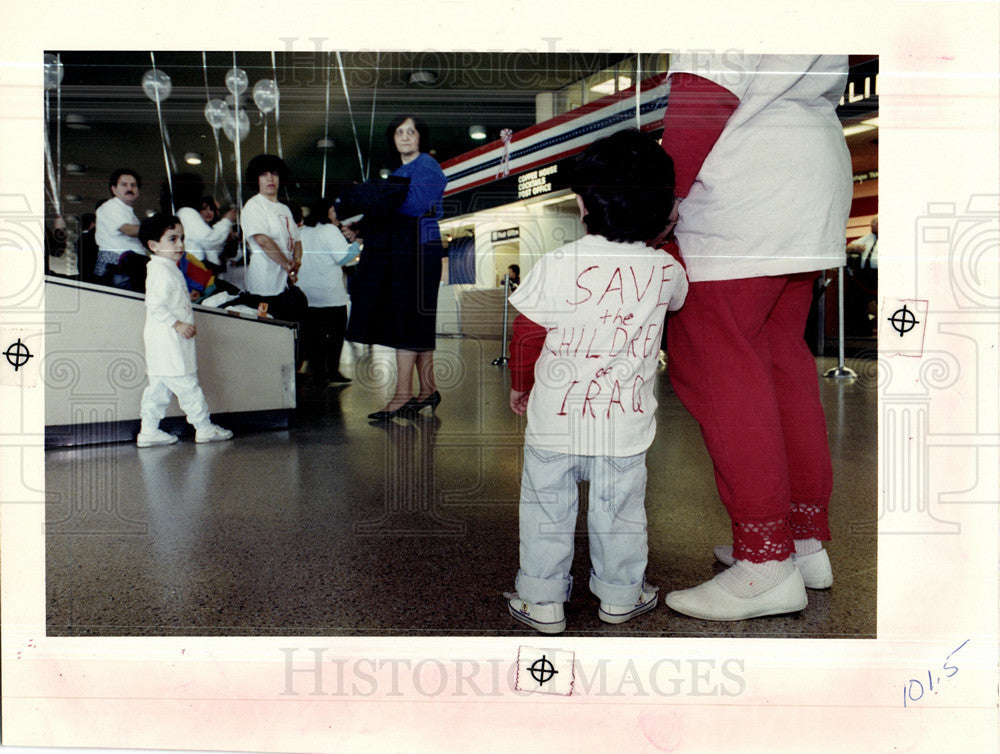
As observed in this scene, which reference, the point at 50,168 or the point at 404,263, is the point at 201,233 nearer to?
the point at 404,263

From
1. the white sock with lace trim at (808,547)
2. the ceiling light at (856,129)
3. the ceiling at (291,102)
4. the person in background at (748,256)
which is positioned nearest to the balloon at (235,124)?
→ the ceiling at (291,102)

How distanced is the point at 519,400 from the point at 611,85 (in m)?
0.59

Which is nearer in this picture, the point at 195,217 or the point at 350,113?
the point at 350,113

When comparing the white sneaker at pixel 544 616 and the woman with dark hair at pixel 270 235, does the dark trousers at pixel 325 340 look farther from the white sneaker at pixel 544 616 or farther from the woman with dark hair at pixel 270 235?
the white sneaker at pixel 544 616

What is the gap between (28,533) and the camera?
35.1 inches

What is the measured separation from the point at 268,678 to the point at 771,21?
1043mm

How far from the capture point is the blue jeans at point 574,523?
103 cm

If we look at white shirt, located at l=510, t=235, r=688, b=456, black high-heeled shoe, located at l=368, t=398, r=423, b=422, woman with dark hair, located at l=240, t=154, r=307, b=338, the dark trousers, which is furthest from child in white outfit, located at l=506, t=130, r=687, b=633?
the dark trousers

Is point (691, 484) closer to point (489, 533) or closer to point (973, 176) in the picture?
point (489, 533)

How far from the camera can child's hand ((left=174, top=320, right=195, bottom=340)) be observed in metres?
2.20

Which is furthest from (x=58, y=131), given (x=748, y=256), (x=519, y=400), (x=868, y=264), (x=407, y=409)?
(x=868, y=264)

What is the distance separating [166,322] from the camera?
2.16 metres

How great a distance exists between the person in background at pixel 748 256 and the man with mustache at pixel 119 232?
0.84m

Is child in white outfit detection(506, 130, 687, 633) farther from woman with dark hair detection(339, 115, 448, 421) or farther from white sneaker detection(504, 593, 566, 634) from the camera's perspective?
woman with dark hair detection(339, 115, 448, 421)
